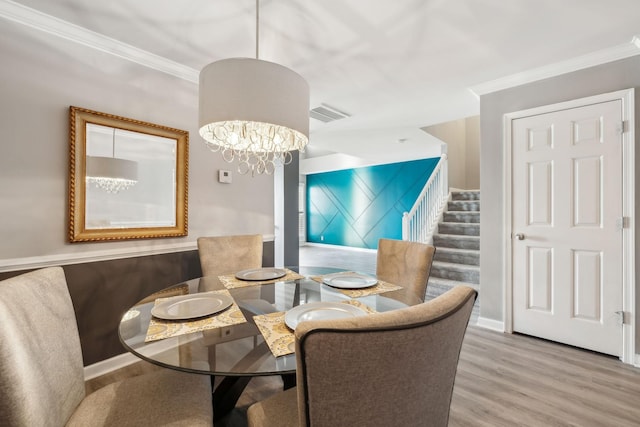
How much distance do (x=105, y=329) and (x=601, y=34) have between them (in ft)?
13.2

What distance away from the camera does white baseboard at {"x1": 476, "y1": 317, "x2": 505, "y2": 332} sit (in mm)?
2771

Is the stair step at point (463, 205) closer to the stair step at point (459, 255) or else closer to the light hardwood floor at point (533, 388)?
the stair step at point (459, 255)

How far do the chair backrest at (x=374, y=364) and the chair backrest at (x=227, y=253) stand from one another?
1745 mm

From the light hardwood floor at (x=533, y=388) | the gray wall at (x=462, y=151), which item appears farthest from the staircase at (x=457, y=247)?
the light hardwood floor at (x=533, y=388)

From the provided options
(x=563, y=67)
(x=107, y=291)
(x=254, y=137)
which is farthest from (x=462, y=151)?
(x=107, y=291)

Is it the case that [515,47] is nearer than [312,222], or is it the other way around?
[515,47]

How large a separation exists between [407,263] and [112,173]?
2.17 meters

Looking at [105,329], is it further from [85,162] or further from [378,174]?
[378,174]

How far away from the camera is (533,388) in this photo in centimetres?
188

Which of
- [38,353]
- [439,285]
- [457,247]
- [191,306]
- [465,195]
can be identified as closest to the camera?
[38,353]

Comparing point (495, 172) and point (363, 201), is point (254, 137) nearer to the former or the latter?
point (495, 172)

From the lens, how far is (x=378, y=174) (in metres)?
7.91

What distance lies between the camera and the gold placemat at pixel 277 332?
0.95 m

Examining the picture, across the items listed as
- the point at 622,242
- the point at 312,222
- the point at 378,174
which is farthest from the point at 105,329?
the point at 312,222
